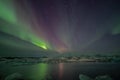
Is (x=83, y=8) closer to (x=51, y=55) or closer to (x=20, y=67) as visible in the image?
(x=51, y=55)

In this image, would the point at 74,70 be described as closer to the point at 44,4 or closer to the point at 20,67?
the point at 20,67

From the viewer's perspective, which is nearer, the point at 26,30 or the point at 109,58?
the point at 109,58

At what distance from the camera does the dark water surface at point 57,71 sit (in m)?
2.92

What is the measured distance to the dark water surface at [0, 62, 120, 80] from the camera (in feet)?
9.57

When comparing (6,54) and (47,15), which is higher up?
(47,15)

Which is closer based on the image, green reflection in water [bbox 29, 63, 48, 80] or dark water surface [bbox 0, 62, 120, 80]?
dark water surface [bbox 0, 62, 120, 80]

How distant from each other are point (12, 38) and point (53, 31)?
62 centimetres

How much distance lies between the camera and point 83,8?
10.0 feet

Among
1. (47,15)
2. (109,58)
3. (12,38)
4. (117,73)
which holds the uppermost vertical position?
(47,15)

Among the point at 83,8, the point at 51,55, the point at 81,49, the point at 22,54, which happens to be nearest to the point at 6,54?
the point at 22,54

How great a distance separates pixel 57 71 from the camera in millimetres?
3016

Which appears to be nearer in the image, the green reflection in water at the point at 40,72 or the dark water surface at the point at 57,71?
the dark water surface at the point at 57,71

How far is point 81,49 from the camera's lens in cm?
306

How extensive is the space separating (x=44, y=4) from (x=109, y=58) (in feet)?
3.96
